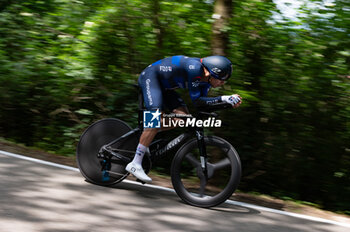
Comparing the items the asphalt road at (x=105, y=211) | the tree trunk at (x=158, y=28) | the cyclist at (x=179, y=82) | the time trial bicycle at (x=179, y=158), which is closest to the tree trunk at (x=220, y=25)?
the tree trunk at (x=158, y=28)

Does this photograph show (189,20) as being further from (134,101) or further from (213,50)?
(134,101)

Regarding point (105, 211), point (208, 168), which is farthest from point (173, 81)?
point (105, 211)

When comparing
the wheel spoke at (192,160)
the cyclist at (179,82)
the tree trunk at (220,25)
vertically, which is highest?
the tree trunk at (220,25)

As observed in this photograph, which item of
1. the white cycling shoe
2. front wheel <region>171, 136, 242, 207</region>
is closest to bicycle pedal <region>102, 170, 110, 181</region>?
the white cycling shoe

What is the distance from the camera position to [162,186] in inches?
221

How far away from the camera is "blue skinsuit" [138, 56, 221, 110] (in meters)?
4.70

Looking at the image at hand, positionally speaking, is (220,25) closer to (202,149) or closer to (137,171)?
(202,149)

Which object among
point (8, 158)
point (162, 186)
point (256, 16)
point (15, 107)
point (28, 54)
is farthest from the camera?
point (15, 107)

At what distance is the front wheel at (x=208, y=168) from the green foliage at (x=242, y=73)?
1511mm

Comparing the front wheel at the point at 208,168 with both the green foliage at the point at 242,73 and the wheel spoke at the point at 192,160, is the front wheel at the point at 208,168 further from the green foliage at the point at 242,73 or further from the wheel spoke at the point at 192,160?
the green foliage at the point at 242,73

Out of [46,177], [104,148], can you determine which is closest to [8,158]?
[46,177]

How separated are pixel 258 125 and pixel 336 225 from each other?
259 centimetres

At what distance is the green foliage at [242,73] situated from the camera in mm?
6258

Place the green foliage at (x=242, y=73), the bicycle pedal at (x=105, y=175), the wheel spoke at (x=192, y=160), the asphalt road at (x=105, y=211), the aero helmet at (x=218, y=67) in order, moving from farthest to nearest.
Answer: the green foliage at (x=242, y=73)
the bicycle pedal at (x=105, y=175)
the wheel spoke at (x=192, y=160)
the aero helmet at (x=218, y=67)
the asphalt road at (x=105, y=211)
